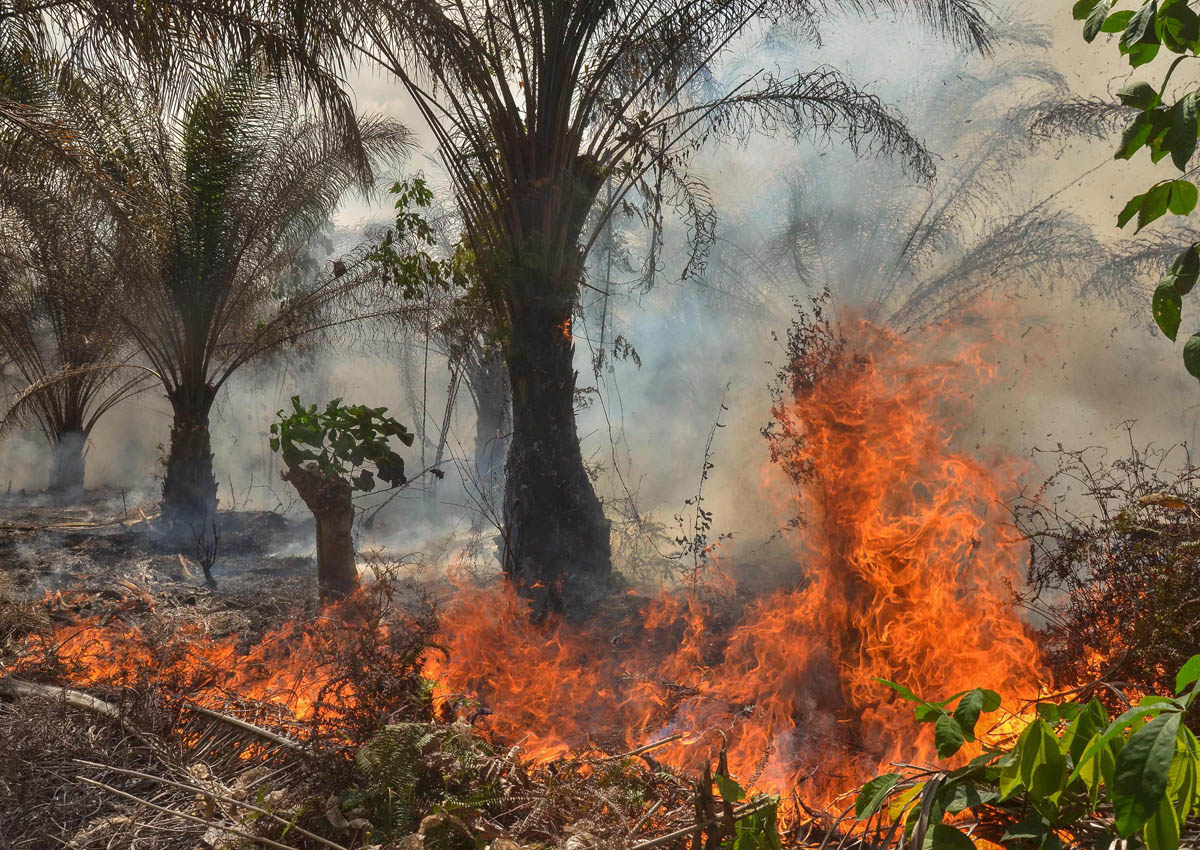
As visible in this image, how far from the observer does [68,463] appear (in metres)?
15.0

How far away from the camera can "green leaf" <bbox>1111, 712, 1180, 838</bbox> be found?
767mm

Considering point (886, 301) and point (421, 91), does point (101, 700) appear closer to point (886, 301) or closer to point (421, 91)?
point (421, 91)

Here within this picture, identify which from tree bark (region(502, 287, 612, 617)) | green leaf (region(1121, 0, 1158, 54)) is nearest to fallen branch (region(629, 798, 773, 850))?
green leaf (region(1121, 0, 1158, 54))

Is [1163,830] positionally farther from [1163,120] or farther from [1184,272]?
[1163,120]

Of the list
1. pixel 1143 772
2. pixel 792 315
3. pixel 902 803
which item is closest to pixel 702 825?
pixel 902 803

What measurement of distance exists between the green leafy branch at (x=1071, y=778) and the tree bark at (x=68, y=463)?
16.4 meters

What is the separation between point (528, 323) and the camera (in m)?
7.20

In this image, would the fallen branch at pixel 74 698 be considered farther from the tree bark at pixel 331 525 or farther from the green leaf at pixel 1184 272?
the tree bark at pixel 331 525

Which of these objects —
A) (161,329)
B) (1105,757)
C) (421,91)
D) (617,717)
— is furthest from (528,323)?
(1105,757)

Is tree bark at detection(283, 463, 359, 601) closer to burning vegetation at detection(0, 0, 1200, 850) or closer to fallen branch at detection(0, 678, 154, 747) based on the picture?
burning vegetation at detection(0, 0, 1200, 850)

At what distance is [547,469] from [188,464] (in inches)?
237

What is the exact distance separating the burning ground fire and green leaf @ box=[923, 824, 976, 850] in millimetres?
2029

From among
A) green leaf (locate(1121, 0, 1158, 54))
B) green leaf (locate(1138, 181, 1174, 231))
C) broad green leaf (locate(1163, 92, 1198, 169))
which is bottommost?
green leaf (locate(1138, 181, 1174, 231))

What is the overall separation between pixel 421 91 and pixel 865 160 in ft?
28.5
